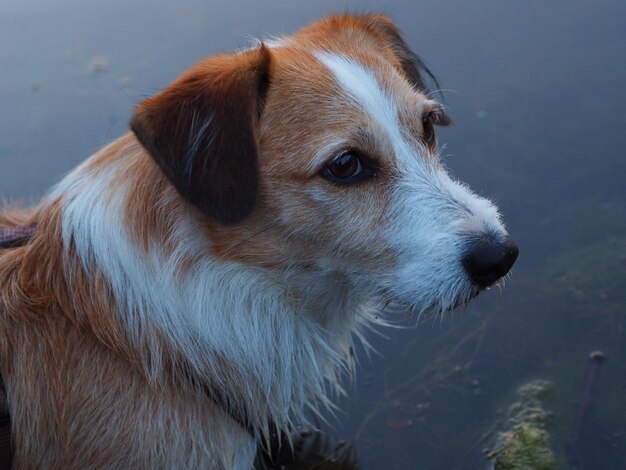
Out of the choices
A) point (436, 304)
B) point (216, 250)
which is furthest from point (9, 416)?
point (436, 304)

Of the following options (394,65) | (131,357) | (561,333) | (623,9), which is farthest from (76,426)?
(623,9)

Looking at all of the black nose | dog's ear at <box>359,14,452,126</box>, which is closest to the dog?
the black nose

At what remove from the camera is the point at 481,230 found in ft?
8.16

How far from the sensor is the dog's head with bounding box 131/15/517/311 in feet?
8.09

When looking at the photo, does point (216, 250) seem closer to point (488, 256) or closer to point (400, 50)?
point (488, 256)

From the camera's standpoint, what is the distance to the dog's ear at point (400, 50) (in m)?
3.19

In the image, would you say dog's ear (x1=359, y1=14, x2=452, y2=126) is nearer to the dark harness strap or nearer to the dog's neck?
the dog's neck

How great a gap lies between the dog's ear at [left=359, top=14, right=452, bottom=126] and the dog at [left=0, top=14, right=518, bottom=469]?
Result: 435mm

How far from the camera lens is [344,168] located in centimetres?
255

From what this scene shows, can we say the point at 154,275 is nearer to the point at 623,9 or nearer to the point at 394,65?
the point at 394,65

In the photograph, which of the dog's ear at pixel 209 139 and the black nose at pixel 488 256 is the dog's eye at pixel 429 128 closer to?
the black nose at pixel 488 256

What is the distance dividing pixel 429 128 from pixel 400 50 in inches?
23.3

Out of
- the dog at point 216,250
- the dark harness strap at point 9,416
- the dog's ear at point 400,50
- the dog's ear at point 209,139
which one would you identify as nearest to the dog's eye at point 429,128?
the dog at point 216,250

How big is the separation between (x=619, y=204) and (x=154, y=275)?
106 inches
